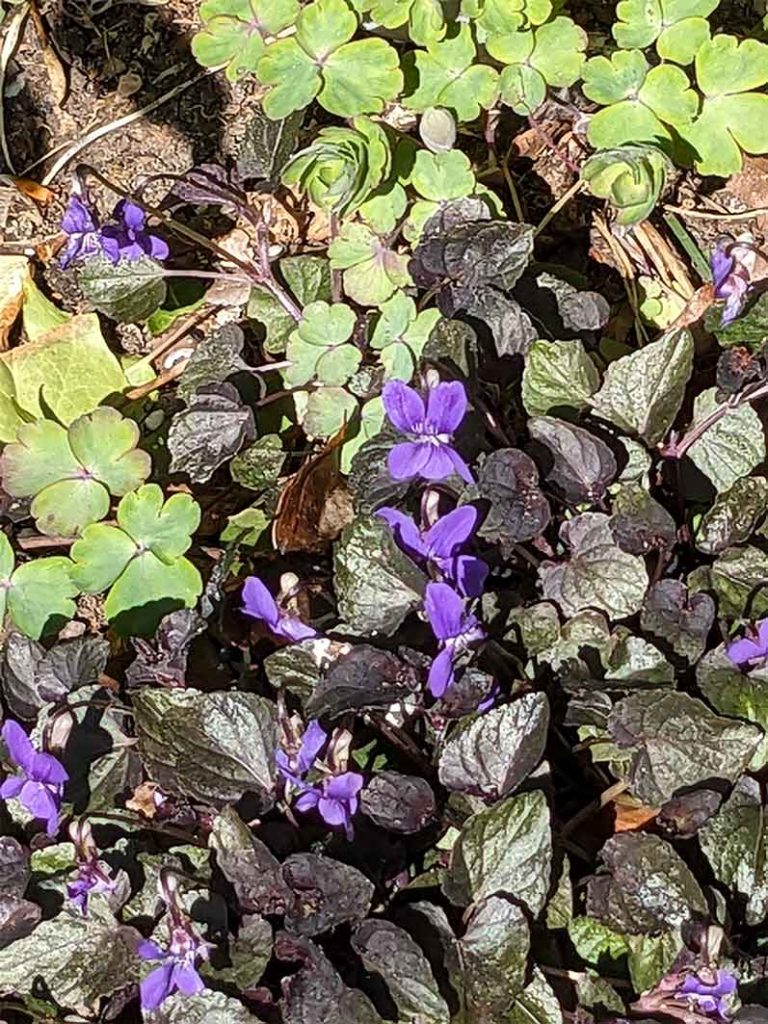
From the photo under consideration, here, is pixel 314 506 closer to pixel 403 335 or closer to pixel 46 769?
pixel 403 335

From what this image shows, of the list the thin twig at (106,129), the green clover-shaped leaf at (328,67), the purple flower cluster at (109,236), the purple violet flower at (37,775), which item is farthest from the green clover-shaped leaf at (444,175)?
the purple violet flower at (37,775)

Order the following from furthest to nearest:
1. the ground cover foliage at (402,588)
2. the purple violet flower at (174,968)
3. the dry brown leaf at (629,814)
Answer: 1. the dry brown leaf at (629,814)
2. the ground cover foliage at (402,588)
3. the purple violet flower at (174,968)

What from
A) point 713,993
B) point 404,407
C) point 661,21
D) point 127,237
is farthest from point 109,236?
point 713,993

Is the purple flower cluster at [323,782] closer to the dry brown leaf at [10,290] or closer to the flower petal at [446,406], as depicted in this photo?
the flower petal at [446,406]

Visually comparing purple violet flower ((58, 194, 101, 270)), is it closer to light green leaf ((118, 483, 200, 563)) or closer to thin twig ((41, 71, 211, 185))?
light green leaf ((118, 483, 200, 563))

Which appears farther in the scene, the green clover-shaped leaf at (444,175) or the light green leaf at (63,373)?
the light green leaf at (63,373)

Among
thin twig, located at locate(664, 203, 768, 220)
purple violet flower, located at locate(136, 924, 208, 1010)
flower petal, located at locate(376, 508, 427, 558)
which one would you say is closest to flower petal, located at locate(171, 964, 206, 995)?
purple violet flower, located at locate(136, 924, 208, 1010)

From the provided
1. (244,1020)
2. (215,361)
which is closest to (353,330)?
(215,361)
